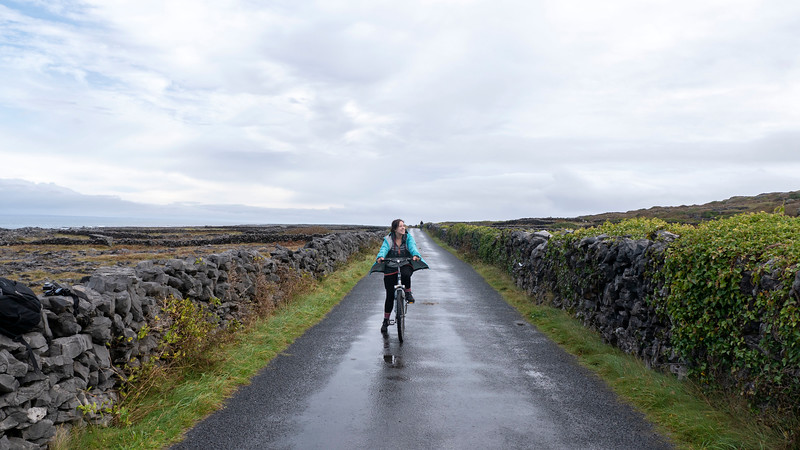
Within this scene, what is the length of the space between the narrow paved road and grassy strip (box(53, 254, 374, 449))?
0.23 meters

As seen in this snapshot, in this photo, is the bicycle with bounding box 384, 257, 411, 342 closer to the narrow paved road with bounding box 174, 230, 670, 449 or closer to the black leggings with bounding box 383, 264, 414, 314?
the black leggings with bounding box 383, 264, 414, 314

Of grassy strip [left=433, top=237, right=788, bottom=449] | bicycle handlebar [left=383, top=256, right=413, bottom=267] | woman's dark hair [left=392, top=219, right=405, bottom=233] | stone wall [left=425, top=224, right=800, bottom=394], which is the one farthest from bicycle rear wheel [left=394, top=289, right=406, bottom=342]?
stone wall [left=425, top=224, right=800, bottom=394]

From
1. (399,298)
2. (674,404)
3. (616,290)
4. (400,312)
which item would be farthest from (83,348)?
(616,290)

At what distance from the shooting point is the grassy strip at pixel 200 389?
5.36m

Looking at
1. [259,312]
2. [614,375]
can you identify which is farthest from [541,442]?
[259,312]

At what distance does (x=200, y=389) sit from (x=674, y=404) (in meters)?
5.97

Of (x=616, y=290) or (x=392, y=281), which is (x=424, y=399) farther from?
(x=616, y=290)

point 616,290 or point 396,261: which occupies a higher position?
point 396,261

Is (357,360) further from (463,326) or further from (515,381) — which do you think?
(463,326)

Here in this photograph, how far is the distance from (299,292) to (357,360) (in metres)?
6.97

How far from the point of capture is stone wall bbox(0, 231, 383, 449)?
4703mm

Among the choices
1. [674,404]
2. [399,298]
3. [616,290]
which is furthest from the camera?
[399,298]

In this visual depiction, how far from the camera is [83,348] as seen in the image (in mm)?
5613

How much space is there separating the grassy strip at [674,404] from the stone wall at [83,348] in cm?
627
